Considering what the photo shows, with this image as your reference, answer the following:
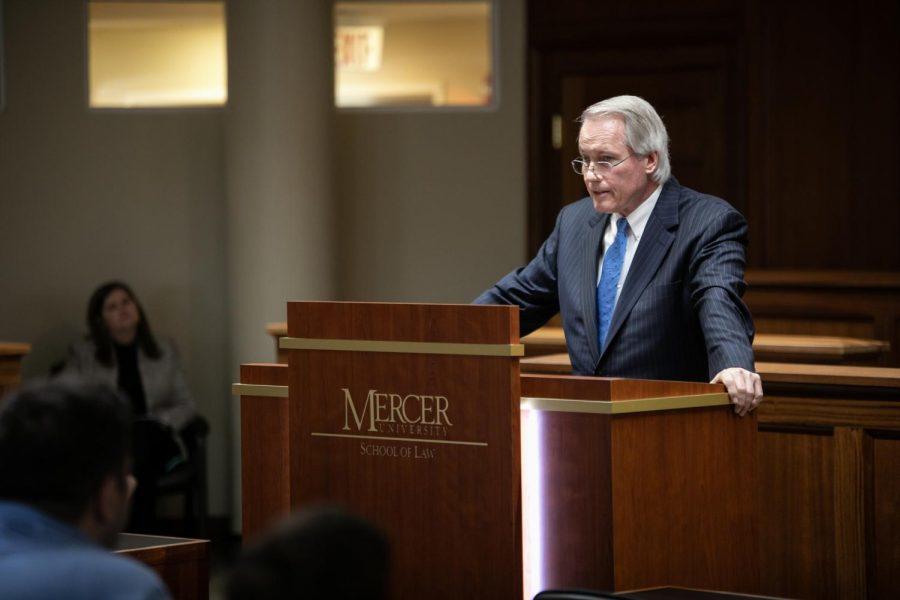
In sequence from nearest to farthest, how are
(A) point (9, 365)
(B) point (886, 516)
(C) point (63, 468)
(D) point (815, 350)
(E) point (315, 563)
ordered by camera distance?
(E) point (315, 563) < (C) point (63, 468) < (B) point (886, 516) < (D) point (815, 350) < (A) point (9, 365)

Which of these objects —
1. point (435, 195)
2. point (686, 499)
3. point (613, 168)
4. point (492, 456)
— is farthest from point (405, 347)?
point (435, 195)

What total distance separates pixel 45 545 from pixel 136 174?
5.14 m

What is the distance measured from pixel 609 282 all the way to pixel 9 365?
9.76 ft

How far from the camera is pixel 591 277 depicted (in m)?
2.90

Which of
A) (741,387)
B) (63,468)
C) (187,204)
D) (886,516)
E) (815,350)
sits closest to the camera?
(63,468)

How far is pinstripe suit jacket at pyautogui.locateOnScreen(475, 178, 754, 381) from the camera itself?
2.71 meters

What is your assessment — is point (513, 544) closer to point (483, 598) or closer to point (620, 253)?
point (483, 598)

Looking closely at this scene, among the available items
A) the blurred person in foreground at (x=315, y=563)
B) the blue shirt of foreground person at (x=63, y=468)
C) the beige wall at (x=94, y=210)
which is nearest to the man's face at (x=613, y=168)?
the blue shirt of foreground person at (x=63, y=468)

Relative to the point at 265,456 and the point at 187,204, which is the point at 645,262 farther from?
the point at 187,204

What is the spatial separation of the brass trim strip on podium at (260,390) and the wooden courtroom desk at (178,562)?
0.33 meters

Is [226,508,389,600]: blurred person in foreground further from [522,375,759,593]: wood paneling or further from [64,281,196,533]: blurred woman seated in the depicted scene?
[64,281,196,533]: blurred woman seated

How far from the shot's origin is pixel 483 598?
2355mm

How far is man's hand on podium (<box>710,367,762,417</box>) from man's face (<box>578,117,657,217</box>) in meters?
0.50

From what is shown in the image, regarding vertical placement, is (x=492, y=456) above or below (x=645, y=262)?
below
